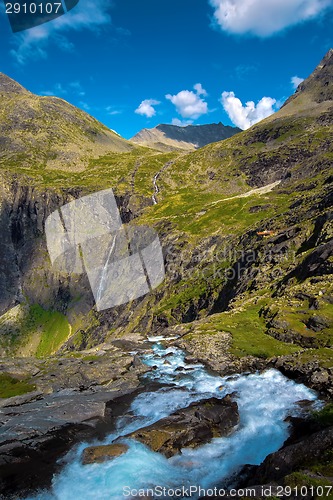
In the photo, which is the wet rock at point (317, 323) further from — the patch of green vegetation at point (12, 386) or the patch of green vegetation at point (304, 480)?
the patch of green vegetation at point (12, 386)

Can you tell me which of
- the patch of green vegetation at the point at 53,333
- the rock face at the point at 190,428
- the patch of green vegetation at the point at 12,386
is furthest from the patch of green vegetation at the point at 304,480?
the patch of green vegetation at the point at 53,333

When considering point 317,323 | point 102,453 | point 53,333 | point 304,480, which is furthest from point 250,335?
point 53,333

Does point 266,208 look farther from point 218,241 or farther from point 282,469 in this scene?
point 282,469

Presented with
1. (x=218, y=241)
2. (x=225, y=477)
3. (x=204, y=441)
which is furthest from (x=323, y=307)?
(x=218, y=241)

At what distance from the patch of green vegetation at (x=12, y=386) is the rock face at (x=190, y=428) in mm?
28663

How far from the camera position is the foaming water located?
24.4m

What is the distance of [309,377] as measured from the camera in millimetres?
37438

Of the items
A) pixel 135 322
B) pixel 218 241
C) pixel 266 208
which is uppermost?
pixel 266 208

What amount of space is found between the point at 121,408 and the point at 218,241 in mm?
112984

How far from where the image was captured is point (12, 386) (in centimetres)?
5538

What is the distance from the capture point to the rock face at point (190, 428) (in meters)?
29.1

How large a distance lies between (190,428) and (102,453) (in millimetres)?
8058

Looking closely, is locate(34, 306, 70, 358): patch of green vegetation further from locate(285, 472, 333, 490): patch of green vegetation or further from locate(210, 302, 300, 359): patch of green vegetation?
locate(285, 472, 333, 490): patch of green vegetation

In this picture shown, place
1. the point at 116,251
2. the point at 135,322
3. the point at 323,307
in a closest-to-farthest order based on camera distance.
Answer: the point at 323,307 < the point at 135,322 < the point at 116,251
